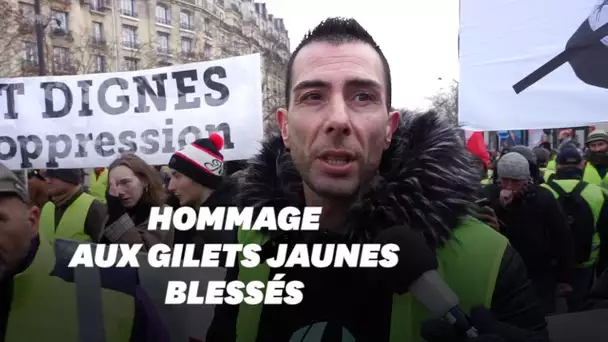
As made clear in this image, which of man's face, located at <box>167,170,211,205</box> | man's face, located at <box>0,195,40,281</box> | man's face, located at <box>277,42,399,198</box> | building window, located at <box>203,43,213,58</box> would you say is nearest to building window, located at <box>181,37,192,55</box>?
building window, located at <box>203,43,213,58</box>

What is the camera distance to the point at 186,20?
46.7 meters

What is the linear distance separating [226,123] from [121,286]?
96.6 inches

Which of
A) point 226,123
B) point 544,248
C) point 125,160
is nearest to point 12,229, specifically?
point 125,160

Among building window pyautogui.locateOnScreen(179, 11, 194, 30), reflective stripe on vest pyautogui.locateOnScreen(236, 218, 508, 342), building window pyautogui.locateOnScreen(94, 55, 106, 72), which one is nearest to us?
reflective stripe on vest pyautogui.locateOnScreen(236, 218, 508, 342)

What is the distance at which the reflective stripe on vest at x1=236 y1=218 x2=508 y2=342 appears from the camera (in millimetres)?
1272

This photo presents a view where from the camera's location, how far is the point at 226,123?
3975 mm

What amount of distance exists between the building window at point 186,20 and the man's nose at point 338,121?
47.8 m

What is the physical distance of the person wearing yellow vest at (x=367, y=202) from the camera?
1.29m

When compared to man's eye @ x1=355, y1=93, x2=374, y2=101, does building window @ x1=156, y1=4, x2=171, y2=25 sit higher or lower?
higher

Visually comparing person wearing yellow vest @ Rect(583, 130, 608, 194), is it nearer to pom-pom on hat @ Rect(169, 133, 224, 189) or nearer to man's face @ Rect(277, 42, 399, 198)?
pom-pom on hat @ Rect(169, 133, 224, 189)

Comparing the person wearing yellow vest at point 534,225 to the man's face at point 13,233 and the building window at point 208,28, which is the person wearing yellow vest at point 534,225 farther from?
the building window at point 208,28

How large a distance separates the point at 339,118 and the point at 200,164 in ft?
6.81

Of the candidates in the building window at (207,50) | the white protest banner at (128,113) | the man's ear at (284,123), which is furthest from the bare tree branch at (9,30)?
the building window at (207,50)

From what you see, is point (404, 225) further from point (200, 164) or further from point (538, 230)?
point (538, 230)
